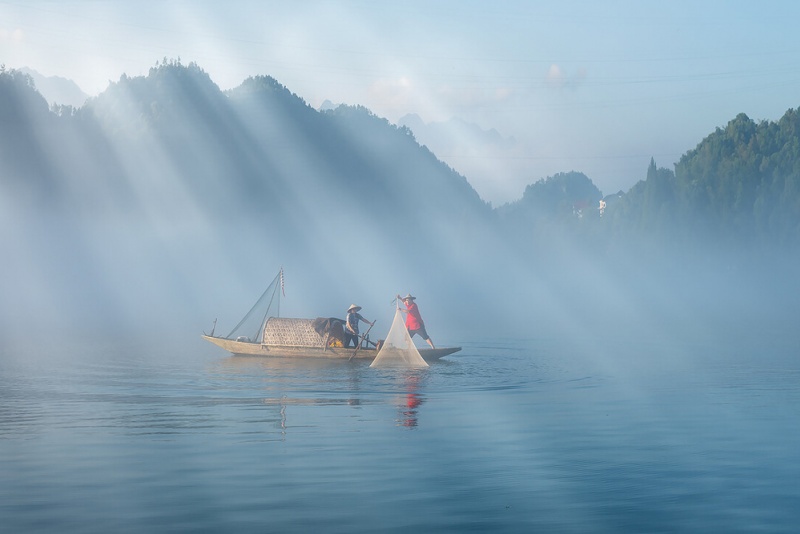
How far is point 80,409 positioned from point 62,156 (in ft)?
284

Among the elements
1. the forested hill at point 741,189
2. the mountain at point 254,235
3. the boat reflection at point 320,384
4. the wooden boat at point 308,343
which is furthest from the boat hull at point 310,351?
the forested hill at point 741,189

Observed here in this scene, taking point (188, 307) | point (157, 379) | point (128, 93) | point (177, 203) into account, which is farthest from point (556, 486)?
point (128, 93)

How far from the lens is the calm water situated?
1373cm

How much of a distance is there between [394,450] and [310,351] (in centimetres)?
1466

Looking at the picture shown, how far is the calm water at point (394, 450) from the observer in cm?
1373

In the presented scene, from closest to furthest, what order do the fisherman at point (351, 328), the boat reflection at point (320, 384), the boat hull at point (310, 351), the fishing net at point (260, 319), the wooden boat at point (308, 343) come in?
the boat reflection at point (320, 384) → the boat hull at point (310, 351) → the wooden boat at point (308, 343) → the fisherman at point (351, 328) → the fishing net at point (260, 319)

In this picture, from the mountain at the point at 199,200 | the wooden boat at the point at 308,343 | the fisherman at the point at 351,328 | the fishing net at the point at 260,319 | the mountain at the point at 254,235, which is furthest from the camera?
the mountain at the point at 199,200

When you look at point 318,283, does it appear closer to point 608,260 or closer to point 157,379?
point 608,260

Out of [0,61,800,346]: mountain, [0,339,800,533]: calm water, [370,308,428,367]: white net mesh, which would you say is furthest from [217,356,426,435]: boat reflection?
[0,61,800,346]: mountain

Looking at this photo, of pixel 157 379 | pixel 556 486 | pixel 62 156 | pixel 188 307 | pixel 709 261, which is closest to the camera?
pixel 556 486

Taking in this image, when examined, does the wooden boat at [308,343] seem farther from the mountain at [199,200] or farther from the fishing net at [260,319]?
the mountain at [199,200]

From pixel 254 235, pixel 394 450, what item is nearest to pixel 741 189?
pixel 254 235

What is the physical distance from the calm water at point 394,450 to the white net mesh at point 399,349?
0.76 m

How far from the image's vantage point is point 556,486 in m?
15.4
